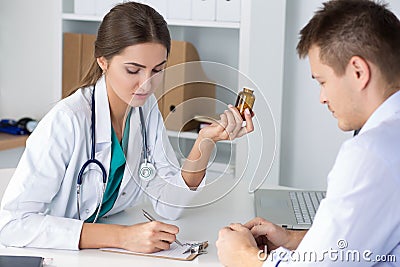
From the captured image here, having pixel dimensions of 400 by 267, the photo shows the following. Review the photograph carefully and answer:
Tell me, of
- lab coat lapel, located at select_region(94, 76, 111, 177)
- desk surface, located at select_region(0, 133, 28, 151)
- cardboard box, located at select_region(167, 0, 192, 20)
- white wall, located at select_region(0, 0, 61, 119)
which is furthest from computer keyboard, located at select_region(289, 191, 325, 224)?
white wall, located at select_region(0, 0, 61, 119)

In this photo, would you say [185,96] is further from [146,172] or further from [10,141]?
[10,141]

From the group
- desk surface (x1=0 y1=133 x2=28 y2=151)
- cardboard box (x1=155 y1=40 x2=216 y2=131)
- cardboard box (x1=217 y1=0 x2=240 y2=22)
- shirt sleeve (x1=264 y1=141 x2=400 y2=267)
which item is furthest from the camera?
desk surface (x1=0 y1=133 x2=28 y2=151)

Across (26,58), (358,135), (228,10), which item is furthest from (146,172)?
(26,58)

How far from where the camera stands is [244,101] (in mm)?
1771

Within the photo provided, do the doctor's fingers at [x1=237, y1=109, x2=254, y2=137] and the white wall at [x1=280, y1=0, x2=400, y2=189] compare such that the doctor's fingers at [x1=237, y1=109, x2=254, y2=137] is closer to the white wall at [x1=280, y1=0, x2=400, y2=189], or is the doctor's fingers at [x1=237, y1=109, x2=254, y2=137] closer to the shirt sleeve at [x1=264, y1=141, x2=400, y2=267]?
the shirt sleeve at [x1=264, y1=141, x2=400, y2=267]

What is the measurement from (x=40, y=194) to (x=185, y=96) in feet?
1.30

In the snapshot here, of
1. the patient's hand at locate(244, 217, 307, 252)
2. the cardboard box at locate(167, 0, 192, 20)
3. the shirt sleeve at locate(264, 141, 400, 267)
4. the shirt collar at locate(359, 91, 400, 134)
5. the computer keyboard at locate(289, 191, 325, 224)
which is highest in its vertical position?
the cardboard box at locate(167, 0, 192, 20)

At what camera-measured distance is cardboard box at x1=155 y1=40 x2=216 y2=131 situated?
1765mm

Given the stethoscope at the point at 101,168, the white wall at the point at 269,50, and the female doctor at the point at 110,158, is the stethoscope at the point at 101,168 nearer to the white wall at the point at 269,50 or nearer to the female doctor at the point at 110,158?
the female doctor at the point at 110,158

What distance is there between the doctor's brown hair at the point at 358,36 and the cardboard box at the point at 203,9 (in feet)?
5.58

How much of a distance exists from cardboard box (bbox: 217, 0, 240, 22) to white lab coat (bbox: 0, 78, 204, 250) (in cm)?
110

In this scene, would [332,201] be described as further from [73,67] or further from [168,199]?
[73,67]

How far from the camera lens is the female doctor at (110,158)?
1.68m

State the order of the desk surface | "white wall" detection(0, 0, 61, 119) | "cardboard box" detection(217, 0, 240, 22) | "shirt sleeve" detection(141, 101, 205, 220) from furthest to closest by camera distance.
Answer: "white wall" detection(0, 0, 61, 119) < the desk surface < "cardboard box" detection(217, 0, 240, 22) < "shirt sleeve" detection(141, 101, 205, 220)
